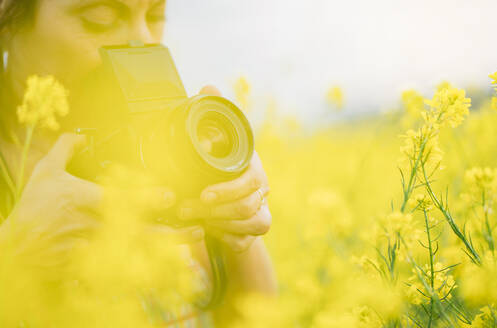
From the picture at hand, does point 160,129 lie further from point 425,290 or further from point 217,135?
point 425,290

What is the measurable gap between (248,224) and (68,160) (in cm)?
41

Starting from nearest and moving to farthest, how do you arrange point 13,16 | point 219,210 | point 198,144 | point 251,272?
1. point 198,144
2. point 219,210
3. point 13,16
4. point 251,272

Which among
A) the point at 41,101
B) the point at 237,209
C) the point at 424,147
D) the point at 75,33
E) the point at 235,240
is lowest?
the point at 235,240


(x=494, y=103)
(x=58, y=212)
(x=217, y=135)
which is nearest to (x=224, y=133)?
(x=217, y=135)

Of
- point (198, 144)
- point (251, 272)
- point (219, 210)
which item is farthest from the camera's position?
point (251, 272)

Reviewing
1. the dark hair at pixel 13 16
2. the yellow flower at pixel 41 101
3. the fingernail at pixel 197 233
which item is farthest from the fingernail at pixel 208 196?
the dark hair at pixel 13 16

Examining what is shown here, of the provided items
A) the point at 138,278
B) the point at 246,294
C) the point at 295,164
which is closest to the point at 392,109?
the point at 246,294

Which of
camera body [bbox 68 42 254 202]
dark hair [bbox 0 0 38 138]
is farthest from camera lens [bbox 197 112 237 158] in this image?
dark hair [bbox 0 0 38 138]

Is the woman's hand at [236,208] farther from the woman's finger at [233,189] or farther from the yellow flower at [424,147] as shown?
the yellow flower at [424,147]

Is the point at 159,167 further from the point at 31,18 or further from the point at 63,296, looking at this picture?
the point at 31,18

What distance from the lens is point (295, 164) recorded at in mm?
2723

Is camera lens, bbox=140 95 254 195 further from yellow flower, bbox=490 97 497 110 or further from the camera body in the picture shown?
yellow flower, bbox=490 97 497 110

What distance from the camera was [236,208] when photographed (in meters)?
0.84

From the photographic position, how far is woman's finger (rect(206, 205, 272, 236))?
900 millimetres
